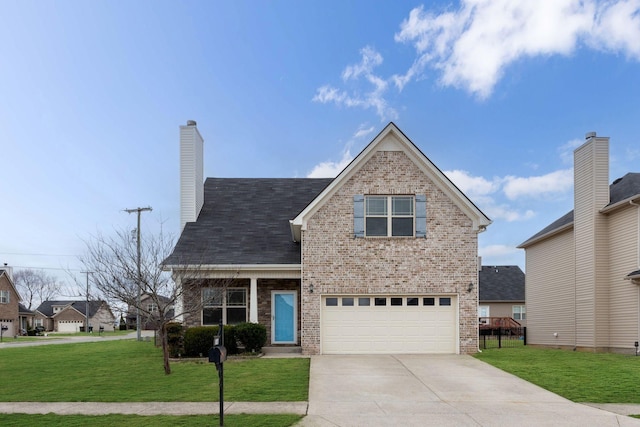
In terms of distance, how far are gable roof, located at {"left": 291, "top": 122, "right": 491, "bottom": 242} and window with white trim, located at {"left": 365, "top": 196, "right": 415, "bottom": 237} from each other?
1.14 meters

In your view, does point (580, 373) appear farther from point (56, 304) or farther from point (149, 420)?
point (56, 304)

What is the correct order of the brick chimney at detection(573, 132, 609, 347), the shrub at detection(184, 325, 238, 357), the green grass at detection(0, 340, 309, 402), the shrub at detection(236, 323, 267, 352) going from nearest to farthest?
the green grass at detection(0, 340, 309, 402) < the shrub at detection(184, 325, 238, 357) < the shrub at detection(236, 323, 267, 352) < the brick chimney at detection(573, 132, 609, 347)

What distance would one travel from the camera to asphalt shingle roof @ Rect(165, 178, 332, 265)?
1875 centimetres

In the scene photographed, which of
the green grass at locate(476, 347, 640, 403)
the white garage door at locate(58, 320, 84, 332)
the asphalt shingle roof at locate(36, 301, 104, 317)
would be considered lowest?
the white garage door at locate(58, 320, 84, 332)

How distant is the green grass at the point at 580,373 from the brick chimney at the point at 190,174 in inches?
499

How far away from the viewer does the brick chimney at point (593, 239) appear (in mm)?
19547

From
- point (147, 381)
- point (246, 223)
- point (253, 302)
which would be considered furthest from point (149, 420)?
point (246, 223)

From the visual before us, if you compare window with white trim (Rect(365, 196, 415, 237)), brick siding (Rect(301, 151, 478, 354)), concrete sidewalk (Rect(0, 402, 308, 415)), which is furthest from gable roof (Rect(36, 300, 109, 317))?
concrete sidewalk (Rect(0, 402, 308, 415))

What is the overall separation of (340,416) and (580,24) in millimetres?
15908

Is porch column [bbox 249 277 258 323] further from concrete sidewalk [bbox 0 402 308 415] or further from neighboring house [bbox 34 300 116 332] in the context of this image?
neighboring house [bbox 34 300 116 332]

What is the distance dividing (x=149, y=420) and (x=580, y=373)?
10.9 m

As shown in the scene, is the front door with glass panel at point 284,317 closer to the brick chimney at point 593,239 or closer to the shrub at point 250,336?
the shrub at point 250,336

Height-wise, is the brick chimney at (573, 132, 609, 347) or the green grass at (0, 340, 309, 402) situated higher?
the brick chimney at (573, 132, 609, 347)

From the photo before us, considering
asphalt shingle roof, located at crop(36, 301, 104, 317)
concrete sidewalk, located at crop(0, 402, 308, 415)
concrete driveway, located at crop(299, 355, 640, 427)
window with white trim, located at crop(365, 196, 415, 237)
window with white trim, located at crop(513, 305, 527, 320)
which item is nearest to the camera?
concrete driveway, located at crop(299, 355, 640, 427)
